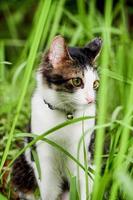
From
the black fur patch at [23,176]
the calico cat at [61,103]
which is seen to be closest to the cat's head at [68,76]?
the calico cat at [61,103]

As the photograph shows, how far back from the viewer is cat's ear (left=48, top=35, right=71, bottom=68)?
255 centimetres

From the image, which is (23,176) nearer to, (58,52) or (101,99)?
(58,52)

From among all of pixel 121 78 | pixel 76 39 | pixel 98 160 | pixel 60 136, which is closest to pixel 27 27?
pixel 76 39

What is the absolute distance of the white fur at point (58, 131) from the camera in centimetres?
264

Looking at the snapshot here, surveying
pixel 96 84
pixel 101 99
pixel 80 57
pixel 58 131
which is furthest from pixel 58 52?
pixel 101 99

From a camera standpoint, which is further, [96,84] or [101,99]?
[96,84]

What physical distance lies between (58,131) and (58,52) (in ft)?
1.17

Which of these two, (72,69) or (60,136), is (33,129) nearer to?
(60,136)

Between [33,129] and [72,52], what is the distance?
0.40 m

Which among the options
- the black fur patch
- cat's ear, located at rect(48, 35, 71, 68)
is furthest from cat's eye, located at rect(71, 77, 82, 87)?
the black fur patch

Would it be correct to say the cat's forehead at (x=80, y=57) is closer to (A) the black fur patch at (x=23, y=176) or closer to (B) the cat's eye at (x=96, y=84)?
(B) the cat's eye at (x=96, y=84)

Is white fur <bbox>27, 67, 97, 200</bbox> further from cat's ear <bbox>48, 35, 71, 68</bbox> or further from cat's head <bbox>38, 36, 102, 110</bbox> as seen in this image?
cat's ear <bbox>48, 35, 71, 68</bbox>

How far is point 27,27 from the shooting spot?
6809mm

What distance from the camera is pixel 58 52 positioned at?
8.55 ft
